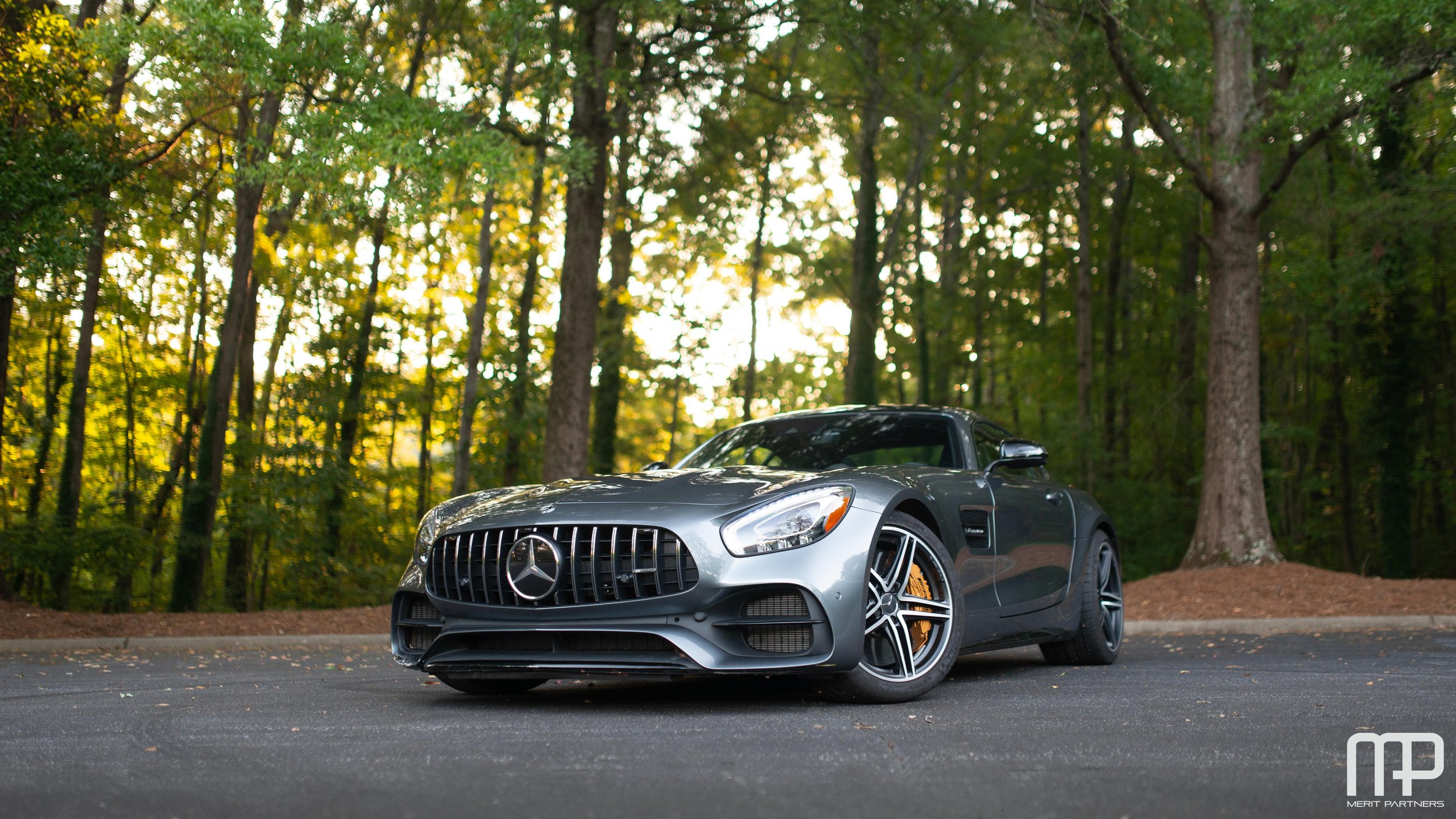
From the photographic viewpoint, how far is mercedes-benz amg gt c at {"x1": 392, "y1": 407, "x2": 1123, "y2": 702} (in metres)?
4.59

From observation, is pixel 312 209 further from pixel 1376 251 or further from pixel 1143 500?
pixel 1143 500

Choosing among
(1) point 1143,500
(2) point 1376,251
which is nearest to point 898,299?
(1) point 1143,500

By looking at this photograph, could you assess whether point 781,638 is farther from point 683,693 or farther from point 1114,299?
point 1114,299

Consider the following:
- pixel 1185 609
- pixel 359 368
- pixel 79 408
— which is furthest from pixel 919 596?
pixel 359 368

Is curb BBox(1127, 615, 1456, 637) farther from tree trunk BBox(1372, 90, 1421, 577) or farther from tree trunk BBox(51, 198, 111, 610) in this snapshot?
tree trunk BBox(51, 198, 111, 610)

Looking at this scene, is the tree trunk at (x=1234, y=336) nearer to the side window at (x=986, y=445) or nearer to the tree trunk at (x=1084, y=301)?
the side window at (x=986, y=445)

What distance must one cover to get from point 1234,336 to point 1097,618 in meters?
8.76

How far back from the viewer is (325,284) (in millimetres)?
23922

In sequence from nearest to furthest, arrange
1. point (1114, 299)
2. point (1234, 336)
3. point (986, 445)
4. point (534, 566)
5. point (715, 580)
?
point (715, 580), point (534, 566), point (986, 445), point (1234, 336), point (1114, 299)

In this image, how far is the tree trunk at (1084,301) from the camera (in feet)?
84.3

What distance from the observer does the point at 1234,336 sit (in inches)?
582

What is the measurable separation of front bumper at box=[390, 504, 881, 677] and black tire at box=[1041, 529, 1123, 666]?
9.43 feet

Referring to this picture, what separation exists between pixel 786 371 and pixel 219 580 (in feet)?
56.4

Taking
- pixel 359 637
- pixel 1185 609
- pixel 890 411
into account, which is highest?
pixel 890 411
